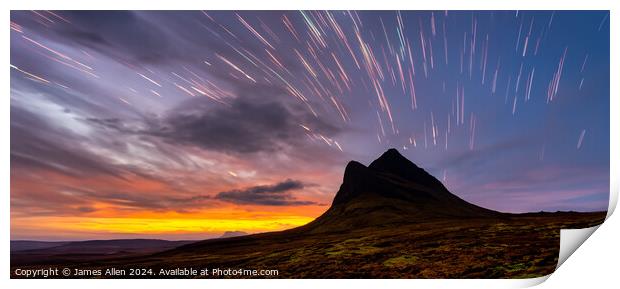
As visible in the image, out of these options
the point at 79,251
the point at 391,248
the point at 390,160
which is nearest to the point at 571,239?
the point at 391,248

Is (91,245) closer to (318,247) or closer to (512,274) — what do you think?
(318,247)

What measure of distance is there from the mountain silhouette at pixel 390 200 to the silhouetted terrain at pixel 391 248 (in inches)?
1.3

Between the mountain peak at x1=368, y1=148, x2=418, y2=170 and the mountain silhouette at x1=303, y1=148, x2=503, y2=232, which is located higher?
the mountain peak at x1=368, y1=148, x2=418, y2=170

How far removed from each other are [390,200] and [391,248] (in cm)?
226

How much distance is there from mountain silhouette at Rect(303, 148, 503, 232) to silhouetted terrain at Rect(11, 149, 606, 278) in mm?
34

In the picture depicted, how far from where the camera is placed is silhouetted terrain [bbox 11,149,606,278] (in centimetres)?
862

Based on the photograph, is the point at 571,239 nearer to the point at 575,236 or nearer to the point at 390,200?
the point at 575,236

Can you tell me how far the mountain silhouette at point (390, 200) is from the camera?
929cm

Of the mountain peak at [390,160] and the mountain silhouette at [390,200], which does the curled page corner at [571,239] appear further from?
the mountain peak at [390,160]

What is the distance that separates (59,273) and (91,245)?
869 mm

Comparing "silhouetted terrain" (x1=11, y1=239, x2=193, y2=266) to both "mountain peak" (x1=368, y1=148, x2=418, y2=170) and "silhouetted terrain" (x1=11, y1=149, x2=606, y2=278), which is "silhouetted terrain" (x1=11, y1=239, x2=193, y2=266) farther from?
"mountain peak" (x1=368, y1=148, x2=418, y2=170)

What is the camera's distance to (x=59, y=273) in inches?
341

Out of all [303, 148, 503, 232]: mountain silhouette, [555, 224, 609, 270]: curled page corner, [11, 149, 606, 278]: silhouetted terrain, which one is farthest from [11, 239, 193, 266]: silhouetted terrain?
[555, 224, 609, 270]: curled page corner

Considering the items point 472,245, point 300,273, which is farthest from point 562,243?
point 300,273
